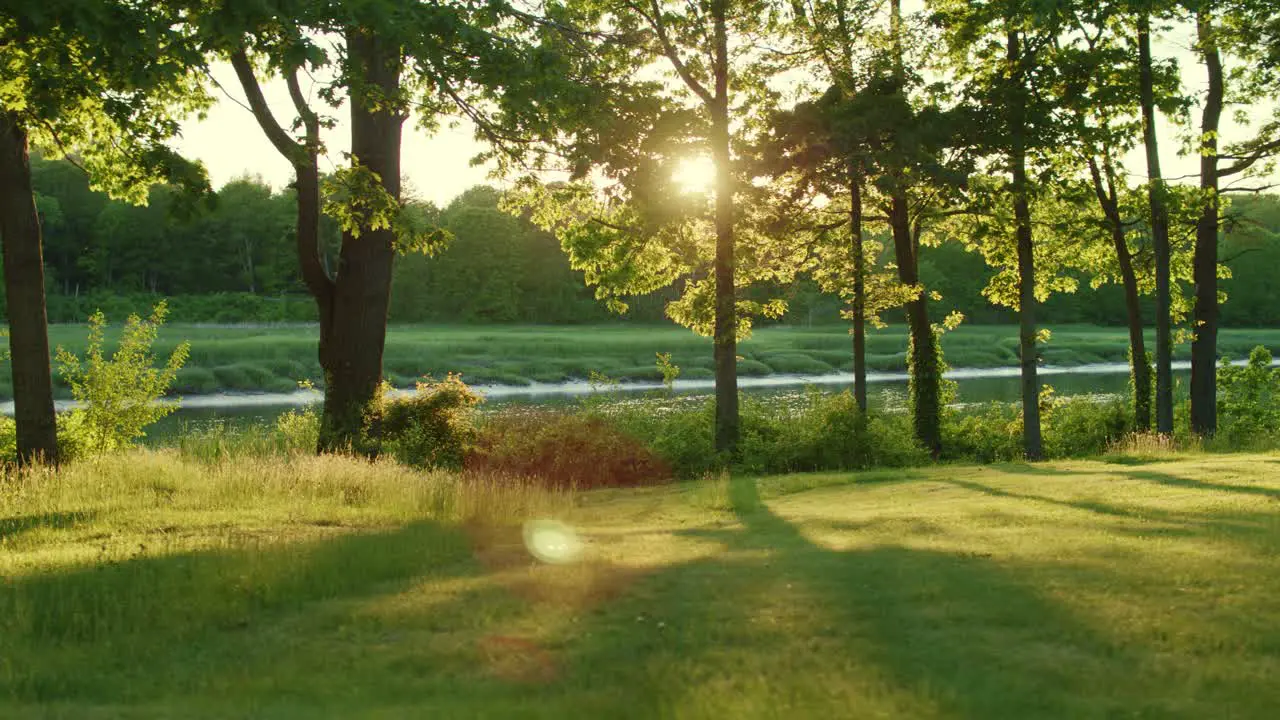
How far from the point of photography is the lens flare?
949cm

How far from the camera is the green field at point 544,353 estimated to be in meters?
59.7

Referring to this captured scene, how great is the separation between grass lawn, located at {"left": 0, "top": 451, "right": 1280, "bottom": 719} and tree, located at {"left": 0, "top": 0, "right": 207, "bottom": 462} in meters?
4.06

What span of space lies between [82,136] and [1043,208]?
884 inches

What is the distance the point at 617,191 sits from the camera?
22.0 metres

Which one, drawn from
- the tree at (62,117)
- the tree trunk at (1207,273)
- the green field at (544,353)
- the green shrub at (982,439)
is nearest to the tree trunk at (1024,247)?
the green shrub at (982,439)

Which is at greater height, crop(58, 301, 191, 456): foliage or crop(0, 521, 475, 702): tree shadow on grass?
crop(58, 301, 191, 456): foliage

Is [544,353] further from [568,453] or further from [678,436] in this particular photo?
[568,453]

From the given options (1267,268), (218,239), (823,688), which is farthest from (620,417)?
(1267,268)

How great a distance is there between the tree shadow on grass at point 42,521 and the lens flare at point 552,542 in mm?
4587

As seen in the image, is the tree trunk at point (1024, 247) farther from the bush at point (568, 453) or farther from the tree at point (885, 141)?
the bush at point (568, 453)

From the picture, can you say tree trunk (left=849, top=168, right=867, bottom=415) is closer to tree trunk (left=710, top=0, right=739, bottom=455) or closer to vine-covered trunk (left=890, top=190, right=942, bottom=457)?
vine-covered trunk (left=890, top=190, right=942, bottom=457)

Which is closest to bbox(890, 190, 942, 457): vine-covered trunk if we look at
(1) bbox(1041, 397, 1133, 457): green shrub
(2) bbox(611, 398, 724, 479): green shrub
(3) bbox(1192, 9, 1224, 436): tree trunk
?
(1) bbox(1041, 397, 1133, 457): green shrub

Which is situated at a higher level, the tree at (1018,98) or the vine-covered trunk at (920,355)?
the tree at (1018,98)

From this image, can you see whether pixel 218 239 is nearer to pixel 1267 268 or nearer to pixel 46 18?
pixel 46 18
